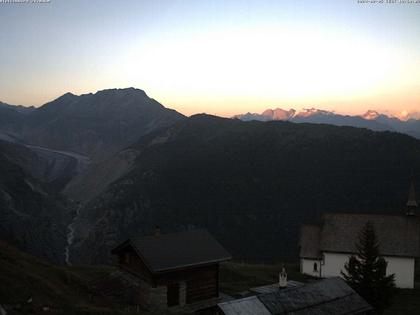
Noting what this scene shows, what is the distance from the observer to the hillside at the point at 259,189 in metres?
126

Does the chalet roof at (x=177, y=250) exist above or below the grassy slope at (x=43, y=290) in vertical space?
above

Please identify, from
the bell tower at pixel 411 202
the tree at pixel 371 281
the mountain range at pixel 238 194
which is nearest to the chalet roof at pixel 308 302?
the tree at pixel 371 281

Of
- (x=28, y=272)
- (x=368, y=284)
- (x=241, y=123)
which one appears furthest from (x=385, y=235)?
(x=241, y=123)

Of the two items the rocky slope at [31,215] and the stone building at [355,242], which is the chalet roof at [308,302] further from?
the rocky slope at [31,215]

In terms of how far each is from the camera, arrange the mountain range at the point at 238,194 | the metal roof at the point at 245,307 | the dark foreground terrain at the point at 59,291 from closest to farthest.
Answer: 1. the metal roof at the point at 245,307
2. the dark foreground terrain at the point at 59,291
3. the mountain range at the point at 238,194

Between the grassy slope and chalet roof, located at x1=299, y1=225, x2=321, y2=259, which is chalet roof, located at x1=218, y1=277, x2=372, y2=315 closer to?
the grassy slope

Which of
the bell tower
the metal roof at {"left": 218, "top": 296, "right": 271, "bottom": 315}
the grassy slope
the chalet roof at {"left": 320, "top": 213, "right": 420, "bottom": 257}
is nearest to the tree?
the metal roof at {"left": 218, "top": 296, "right": 271, "bottom": 315}

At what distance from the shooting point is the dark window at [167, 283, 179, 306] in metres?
33.3

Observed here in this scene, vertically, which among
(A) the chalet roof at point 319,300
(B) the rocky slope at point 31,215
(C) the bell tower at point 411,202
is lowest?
(B) the rocky slope at point 31,215

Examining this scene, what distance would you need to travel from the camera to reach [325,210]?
130 m

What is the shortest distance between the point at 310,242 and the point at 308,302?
2684 centimetres

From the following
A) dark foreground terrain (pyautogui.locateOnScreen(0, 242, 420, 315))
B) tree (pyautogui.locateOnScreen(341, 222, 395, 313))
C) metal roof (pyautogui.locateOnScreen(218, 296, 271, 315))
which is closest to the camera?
metal roof (pyautogui.locateOnScreen(218, 296, 271, 315))

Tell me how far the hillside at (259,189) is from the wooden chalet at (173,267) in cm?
8195

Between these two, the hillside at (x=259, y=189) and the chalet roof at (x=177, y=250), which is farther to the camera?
the hillside at (x=259, y=189)
